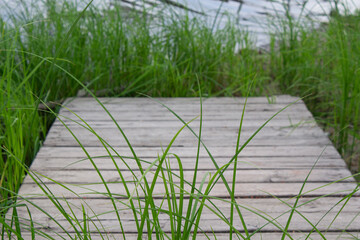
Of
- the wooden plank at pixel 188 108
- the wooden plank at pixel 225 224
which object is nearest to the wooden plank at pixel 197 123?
the wooden plank at pixel 188 108

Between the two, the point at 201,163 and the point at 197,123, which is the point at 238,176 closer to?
the point at 201,163

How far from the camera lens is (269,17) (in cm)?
382

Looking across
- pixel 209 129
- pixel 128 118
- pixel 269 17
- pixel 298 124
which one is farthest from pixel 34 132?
pixel 269 17

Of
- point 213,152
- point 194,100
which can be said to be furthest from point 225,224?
point 194,100

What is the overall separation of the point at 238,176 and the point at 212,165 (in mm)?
148

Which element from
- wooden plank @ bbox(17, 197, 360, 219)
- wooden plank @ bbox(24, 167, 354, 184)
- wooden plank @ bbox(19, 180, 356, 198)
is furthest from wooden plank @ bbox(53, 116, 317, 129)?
wooden plank @ bbox(17, 197, 360, 219)

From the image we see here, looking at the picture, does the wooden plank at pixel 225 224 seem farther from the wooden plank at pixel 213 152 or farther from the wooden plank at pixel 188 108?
the wooden plank at pixel 188 108

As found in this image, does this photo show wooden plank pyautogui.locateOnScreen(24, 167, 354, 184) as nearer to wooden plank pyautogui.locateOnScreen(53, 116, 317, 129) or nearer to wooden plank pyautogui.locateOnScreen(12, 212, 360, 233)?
wooden plank pyautogui.locateOnScreen(12, 212, 360, 233)

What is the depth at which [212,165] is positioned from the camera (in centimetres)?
221

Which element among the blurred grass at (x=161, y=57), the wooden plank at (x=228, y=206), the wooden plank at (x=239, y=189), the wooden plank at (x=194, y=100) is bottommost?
the wooden plank at (x=228, y=206)

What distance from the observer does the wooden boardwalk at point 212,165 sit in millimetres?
1728

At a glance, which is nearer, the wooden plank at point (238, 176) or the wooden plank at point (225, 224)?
the wooden plank at point (225, 224)

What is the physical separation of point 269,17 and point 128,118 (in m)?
1.54

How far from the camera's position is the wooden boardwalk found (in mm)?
1728
